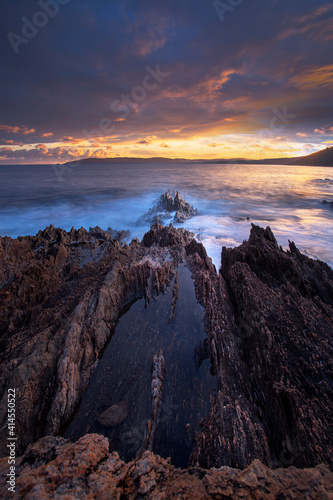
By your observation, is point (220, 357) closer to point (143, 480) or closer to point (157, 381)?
point (157, 381)

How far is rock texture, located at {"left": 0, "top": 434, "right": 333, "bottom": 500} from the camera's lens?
239 cm

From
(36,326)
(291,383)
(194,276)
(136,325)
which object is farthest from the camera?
(194,276)

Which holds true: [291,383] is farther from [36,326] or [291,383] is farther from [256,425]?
[36,326]

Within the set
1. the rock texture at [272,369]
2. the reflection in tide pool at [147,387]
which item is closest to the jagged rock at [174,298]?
the reflection in tide pool at [147,387]

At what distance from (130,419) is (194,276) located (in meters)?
6.44

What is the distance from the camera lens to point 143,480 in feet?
8.85

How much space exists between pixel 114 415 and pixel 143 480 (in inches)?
93.0

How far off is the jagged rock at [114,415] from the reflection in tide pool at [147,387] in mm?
20

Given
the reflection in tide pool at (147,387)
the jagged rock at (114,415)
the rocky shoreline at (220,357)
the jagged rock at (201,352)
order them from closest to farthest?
the rocky shoreline at (220,357) → the reflection in tide pool at (147,387) → the jagged rock at (114,415) → the jagged rock at (201,352)

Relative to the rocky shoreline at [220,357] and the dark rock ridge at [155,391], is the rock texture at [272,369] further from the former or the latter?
the dark rock ridge at [155,391]

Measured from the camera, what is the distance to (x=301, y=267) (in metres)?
8.28

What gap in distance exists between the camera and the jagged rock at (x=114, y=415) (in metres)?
4.57

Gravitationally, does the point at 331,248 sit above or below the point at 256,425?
below

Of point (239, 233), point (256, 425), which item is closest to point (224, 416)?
point (256, 425)
